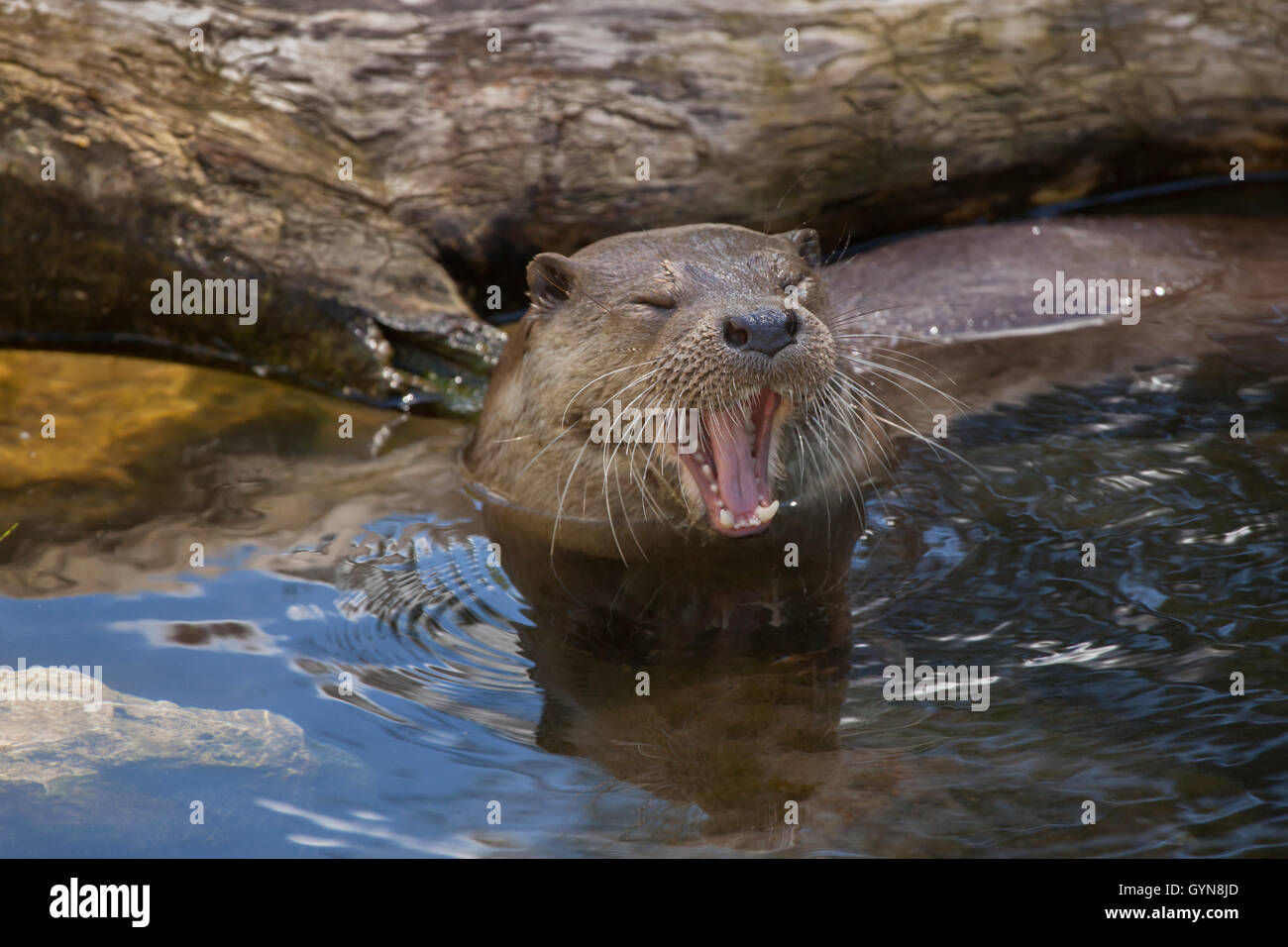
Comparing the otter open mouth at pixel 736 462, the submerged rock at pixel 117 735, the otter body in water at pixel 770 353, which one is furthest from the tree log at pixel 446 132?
the submerged rock at pixel 117 735

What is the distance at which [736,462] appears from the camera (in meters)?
4.05

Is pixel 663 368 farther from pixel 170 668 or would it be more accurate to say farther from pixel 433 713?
pixel 170 668

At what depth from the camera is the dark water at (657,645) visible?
2779 millimetres

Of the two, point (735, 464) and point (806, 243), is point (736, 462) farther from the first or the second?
point (806, 243)

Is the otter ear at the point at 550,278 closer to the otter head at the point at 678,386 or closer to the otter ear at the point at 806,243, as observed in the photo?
the otter head at the point at 678,386

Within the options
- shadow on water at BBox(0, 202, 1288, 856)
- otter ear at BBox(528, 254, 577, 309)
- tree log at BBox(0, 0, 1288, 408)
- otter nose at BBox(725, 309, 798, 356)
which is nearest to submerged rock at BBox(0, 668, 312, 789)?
shadow on water at BBox(0, 202, 1288, 856)

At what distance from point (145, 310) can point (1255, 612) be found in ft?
13.6

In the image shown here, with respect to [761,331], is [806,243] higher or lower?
higher

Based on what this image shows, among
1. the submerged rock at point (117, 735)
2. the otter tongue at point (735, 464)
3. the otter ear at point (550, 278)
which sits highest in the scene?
the otter ear at point (550, 278)

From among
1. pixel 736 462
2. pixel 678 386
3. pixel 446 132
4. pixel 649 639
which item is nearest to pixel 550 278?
pixel 678 386

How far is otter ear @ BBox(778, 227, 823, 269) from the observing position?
14.6ft

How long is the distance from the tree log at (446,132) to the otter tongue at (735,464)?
1619mm

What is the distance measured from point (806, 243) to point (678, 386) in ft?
2.99

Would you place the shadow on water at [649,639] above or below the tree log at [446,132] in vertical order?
below
